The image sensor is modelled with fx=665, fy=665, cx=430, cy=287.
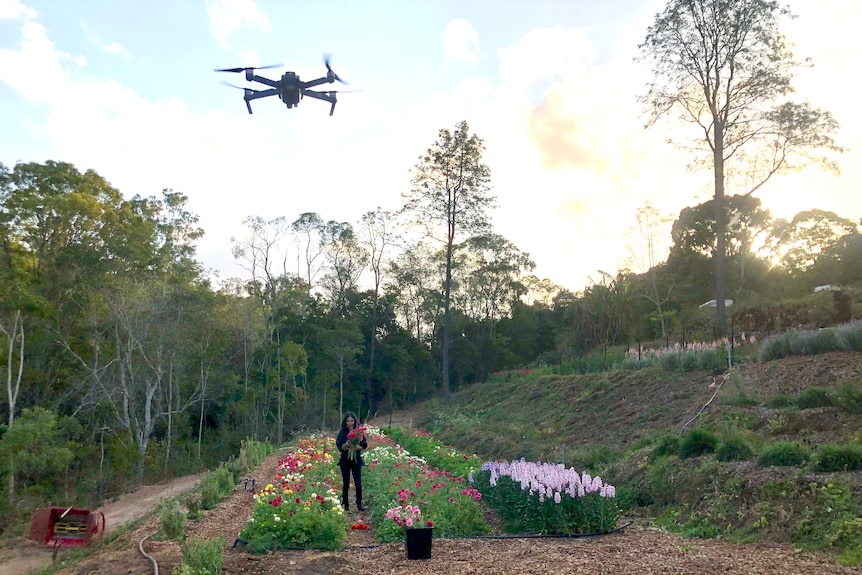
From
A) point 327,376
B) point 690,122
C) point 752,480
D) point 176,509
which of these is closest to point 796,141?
point 690,122

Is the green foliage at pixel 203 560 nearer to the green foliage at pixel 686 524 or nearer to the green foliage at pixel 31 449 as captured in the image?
the green foliage at pixel 686 524

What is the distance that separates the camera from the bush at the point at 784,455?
813cm

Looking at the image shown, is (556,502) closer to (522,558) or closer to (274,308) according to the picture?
(522,558)

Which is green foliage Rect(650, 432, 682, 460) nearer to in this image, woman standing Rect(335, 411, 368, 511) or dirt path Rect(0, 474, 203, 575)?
woman standing Rect(335, 411, 368, 511)

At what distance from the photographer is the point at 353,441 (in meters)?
9.65

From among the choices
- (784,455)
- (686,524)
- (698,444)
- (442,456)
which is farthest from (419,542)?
(442,456)

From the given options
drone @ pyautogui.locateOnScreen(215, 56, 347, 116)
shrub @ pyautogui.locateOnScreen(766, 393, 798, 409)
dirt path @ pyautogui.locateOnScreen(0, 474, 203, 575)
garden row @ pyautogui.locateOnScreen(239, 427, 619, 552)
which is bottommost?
dirt path @ pyautogui.locateOnScreen(0, 474, 203, 575)

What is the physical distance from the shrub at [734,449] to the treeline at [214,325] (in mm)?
17728

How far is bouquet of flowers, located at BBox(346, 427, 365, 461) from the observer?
A: 9.63 metres

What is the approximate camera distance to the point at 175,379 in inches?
1229

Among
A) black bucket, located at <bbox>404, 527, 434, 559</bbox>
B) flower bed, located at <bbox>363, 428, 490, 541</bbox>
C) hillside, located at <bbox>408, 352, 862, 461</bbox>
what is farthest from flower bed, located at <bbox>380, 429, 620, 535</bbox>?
hillside, located at <bbox>408, 352, 862, 461</bbox>

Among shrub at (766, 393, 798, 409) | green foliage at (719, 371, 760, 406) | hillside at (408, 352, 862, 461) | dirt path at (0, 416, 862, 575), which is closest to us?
dirt path at (0, 416, 862, 575)

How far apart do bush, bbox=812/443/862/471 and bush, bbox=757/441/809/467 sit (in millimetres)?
343

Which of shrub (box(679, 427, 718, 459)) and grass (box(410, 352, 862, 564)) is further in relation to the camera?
shrub (box(679, 427, 718, 459))
